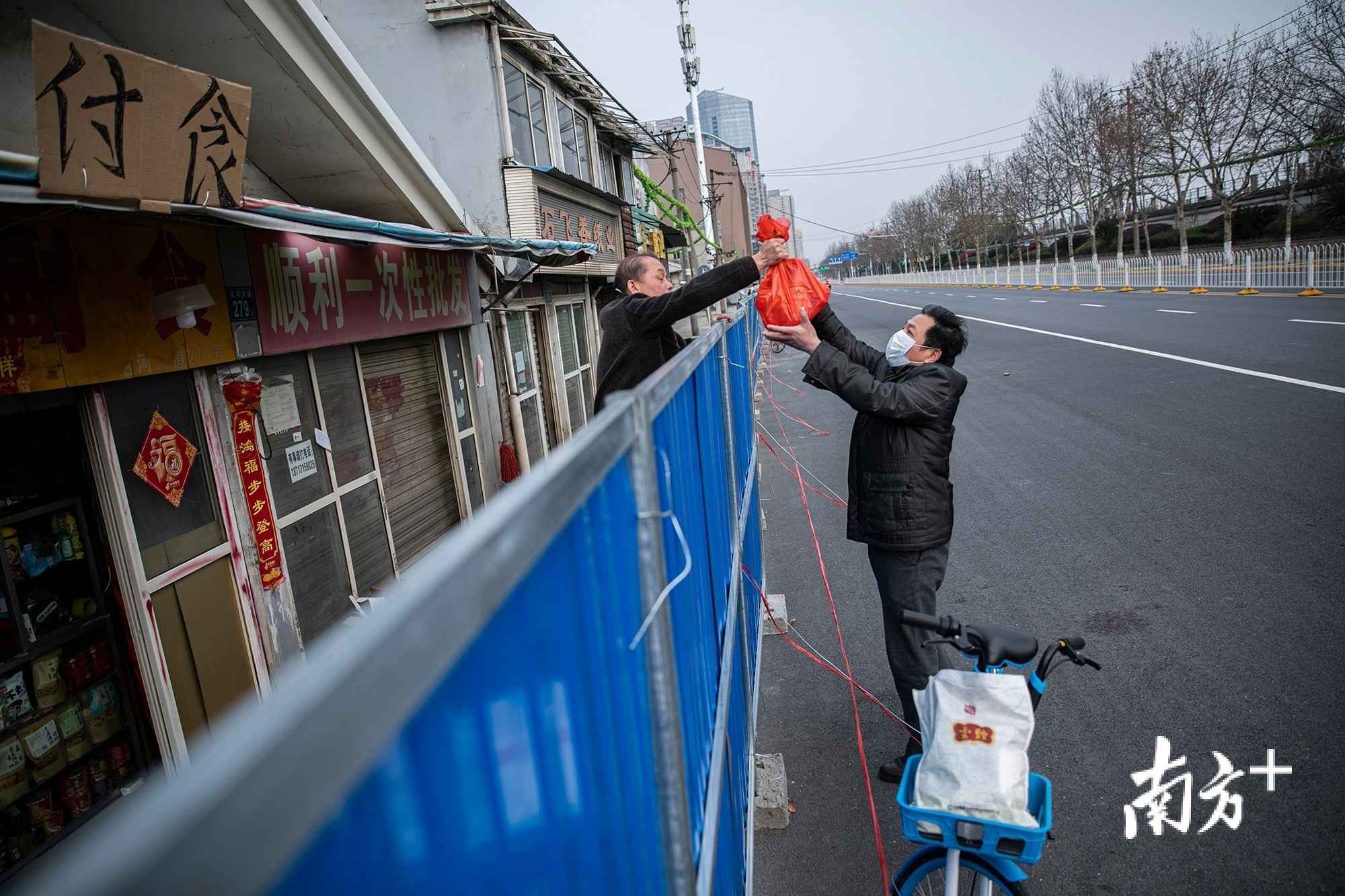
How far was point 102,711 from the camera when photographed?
379 centimetres

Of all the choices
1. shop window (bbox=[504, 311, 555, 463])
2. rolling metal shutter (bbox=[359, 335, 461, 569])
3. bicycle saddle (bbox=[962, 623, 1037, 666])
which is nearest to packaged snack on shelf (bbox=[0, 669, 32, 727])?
rolling metal shutter (bbox=[359, 335, 461, 569])

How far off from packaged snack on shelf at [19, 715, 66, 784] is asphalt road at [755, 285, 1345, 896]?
3.23 metres

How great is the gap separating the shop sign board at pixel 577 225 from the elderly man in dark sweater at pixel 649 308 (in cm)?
692

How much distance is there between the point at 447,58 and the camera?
10.2 m

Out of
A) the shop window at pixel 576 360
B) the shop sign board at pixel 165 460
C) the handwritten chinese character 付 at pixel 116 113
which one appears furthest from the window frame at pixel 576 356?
the handwritten chinese character 付 at pixel 116 113

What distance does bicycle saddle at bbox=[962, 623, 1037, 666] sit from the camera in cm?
276

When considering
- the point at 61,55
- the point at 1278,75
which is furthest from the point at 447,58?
the point at 1278,75

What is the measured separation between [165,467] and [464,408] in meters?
4.24

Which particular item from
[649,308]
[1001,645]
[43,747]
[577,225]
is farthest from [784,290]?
[577,225]

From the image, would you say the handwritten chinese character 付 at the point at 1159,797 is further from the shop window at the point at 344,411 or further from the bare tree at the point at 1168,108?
the bare tree at the point at 1168,108

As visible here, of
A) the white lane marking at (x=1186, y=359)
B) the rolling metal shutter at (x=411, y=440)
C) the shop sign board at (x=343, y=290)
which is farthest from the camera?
the white lane marking at (x=1186, y=359)

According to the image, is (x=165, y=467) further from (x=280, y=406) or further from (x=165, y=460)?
(x=280, y=406)

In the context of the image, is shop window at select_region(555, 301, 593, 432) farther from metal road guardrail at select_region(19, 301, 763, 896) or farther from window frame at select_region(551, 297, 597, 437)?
metal road guardrail at select_region(19, 301, 763, 896)

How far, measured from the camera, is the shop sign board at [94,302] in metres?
3.19
